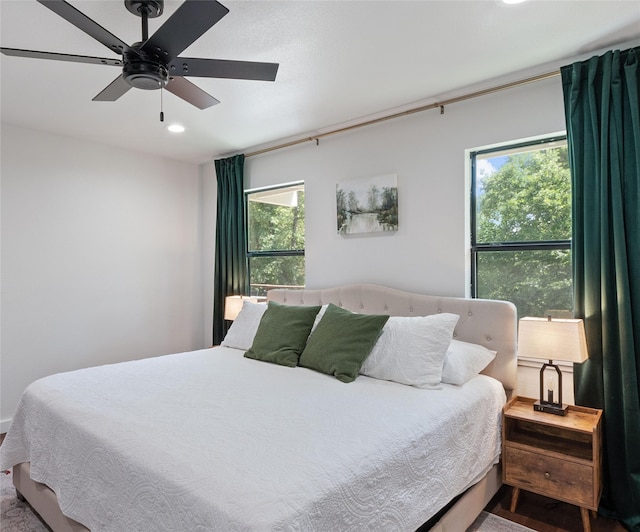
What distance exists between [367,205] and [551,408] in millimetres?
1909

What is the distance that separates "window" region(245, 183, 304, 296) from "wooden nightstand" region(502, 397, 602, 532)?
7.31 ft

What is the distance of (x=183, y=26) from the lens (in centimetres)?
154

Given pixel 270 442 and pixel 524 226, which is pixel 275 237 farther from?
pixel 270 442

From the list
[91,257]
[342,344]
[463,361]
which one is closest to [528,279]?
[463,361]

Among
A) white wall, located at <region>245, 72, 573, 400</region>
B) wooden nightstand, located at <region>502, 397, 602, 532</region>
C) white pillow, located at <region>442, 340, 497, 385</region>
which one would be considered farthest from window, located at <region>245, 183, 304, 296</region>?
wooden nightstand, located at <region>502, 397, 602, 532</region>

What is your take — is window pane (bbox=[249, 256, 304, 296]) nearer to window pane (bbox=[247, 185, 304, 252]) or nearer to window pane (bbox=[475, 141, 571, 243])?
window pane (bbox=[247, 185, 304, 252])

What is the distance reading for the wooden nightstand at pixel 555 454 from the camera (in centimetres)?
201

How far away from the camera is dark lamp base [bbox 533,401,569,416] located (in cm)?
221

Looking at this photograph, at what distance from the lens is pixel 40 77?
8.55 ft

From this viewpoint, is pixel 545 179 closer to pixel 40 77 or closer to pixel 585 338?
pixel 585 338

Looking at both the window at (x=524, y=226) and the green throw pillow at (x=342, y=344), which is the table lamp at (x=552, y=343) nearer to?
the window at (x=524, y=226)

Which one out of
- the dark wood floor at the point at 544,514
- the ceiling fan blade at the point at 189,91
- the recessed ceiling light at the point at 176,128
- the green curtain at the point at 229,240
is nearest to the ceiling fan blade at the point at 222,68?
the ceiling fan blade at the point at 189,91

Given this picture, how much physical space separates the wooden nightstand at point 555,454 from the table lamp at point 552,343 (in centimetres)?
8

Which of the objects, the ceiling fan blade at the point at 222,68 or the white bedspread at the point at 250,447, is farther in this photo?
the ceiling fan blade at the point at 222,68
